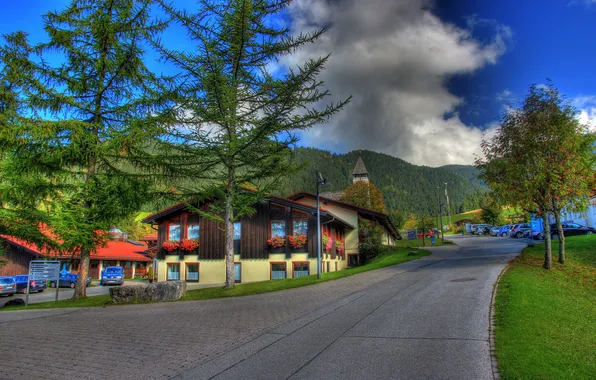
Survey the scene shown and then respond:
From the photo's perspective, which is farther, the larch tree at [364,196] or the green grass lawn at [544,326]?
the larch tree at [364,196]

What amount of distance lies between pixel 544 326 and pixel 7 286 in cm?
3349

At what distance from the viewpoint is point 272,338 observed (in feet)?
25.5

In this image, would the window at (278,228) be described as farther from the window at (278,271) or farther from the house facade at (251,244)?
the window at (278,271)

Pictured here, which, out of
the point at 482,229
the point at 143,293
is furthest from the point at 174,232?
the point at 482,229

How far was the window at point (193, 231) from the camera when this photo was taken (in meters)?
27.6

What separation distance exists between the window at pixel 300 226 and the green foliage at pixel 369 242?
350 inches

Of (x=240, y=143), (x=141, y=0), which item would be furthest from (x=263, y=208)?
(x=141, y=0)

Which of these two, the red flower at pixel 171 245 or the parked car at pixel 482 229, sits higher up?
the parked car at pixel 482 229

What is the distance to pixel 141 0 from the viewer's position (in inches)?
664

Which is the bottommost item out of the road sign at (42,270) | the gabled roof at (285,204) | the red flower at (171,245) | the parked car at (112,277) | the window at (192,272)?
the parked car at (112,277)

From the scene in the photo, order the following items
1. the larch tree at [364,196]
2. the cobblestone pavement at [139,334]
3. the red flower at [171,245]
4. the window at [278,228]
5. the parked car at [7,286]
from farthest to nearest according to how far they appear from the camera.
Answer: the larch tree at [364,196] < the red flower at [171,245] < the parked car at [7,286] < the window at [278,228] < the cobblestone pavement at [139,334]

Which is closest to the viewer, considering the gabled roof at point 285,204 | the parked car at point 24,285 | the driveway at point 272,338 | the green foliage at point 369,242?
the driveway at point 272,338

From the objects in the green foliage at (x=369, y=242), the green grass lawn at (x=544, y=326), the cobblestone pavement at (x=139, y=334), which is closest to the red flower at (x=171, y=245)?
the cobblestone pavement at (x=139, y=334)

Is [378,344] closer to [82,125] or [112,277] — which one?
[82,125]
